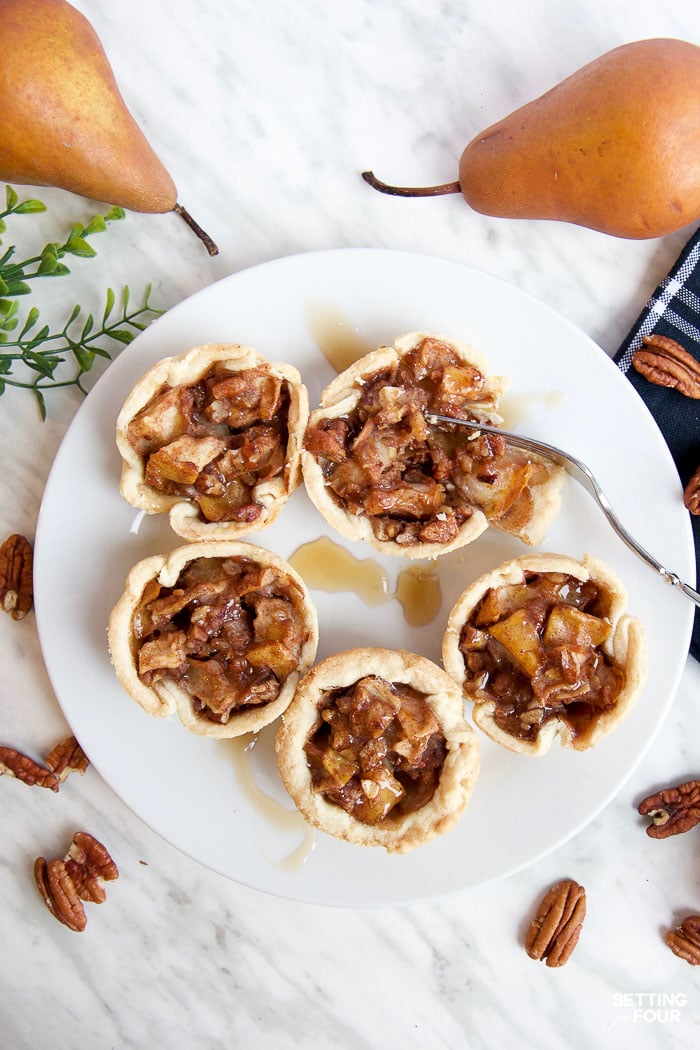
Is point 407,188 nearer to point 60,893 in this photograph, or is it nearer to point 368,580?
point 368,580

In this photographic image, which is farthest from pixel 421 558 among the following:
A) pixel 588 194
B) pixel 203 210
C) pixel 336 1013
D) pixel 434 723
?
pixel 336 1013

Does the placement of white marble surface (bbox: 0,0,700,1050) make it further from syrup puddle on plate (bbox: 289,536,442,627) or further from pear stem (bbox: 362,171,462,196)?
syrup puddle on plate (bbox: 289,536,442,627)

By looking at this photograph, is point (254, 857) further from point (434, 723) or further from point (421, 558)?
point (421, 558)

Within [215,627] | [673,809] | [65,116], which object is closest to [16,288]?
[65,116]

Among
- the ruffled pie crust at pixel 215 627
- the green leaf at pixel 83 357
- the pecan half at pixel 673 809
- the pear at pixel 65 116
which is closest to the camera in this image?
the pear at pixel 65 116

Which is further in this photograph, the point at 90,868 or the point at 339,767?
the point at 90,868

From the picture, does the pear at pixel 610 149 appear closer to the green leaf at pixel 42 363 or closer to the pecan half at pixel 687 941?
the green leaf at pixel 42 363

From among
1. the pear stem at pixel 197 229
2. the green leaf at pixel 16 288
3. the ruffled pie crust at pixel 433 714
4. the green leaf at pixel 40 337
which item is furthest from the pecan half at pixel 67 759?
the pear stem at pixel 197 229
